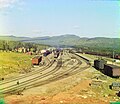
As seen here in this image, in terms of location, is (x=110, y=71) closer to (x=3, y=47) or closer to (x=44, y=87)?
(x=44, y=87)

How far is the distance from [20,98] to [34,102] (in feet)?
6.52

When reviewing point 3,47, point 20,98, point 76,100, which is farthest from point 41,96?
point 3,47

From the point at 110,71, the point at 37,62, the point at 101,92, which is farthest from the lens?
the point at 37,62

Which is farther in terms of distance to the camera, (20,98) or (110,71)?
(110,71)

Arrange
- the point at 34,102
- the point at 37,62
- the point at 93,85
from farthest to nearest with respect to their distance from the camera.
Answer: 1. the point at 37,62
2. the point at 93,85
3. the point at 34,102

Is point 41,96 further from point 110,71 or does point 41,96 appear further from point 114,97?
point 110,71

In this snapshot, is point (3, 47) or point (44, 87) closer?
point (44, 87)

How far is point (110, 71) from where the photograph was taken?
1483 inches

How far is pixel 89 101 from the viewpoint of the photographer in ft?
73.4

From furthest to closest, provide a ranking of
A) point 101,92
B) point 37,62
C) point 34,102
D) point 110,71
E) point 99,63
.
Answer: point 37,62, point 99,63, point 110,71, point 101,92, point 34,102

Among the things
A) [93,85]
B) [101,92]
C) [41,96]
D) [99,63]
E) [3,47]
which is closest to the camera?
[41,96]

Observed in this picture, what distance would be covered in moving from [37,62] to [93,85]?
28.0 metres

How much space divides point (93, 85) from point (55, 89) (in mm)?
5225

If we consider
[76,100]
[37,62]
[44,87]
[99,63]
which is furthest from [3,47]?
[76,100]
